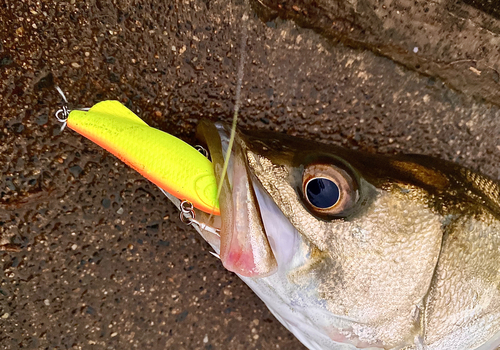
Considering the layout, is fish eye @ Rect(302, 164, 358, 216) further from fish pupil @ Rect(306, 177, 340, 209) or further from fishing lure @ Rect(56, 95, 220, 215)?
fishing lure @ Rect(56, 95, 220, 215)

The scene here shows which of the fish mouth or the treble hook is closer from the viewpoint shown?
the fish mouth

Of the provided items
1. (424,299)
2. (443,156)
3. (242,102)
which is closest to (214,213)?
(242,102)

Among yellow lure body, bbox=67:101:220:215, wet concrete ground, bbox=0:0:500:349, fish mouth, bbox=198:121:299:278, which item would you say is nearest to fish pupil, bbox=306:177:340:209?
fish mouth, bbox=198:121:299:278

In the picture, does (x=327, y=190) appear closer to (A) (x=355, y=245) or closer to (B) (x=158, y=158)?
(A) (x=355, y=245)

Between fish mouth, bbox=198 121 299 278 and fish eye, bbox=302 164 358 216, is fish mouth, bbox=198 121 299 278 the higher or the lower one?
the lower one

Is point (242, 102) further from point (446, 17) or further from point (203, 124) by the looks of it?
point (446, 17)
